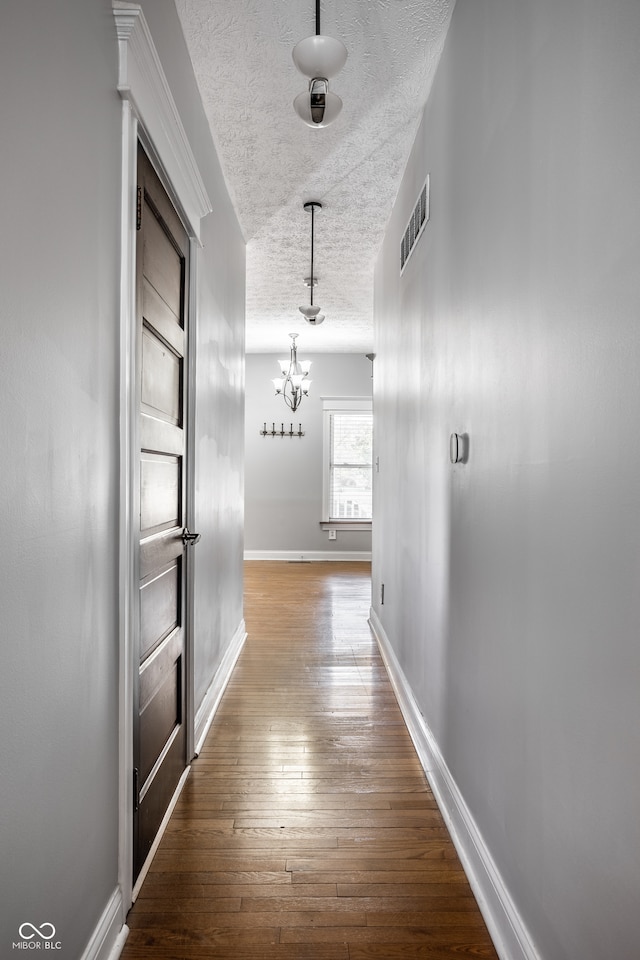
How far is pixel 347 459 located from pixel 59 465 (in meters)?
7.34

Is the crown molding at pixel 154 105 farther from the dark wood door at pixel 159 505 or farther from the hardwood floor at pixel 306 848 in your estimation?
the hardwood floor at pixel 306 848

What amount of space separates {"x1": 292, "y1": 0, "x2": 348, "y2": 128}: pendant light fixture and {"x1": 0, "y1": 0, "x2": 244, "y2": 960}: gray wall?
0.57 metres

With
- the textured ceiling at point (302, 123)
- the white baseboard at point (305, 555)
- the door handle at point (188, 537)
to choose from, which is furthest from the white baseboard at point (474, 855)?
the white baseboard at point (305, 555)

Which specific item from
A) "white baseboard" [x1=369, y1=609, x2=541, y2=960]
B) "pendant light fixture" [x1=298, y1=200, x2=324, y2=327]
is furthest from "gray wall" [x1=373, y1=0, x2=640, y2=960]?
"pendant light fixture" [x1=298, y1=200, x2=324, y2=327]

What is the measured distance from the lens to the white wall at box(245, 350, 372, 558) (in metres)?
8.41

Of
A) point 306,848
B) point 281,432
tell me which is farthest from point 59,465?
point 281,432

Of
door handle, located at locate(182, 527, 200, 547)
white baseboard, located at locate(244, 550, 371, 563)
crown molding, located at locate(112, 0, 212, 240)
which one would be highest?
crown molding, located at locate(112, 0, 212, 240)

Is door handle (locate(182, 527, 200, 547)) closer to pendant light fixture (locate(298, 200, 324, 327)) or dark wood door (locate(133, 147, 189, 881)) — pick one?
dark wood door (locate(133, 147, 189, 881))

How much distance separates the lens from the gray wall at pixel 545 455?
38.5 inches

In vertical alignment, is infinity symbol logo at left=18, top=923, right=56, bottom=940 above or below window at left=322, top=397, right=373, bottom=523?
below

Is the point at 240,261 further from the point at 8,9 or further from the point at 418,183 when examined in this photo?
the point at 8,9

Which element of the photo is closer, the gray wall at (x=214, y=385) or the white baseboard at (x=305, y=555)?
the gray wall at (x=214, y=385)

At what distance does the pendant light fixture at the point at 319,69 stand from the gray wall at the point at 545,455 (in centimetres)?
45

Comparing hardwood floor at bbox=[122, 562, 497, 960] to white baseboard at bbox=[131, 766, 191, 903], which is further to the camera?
white baseboard at bbox=[131, 766, 191, 903]
